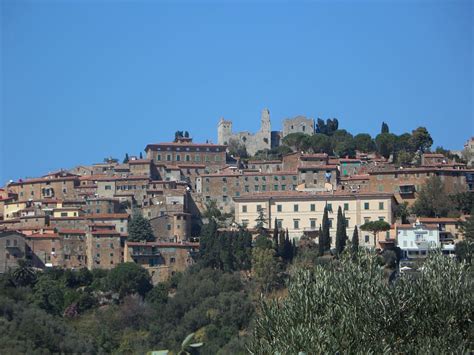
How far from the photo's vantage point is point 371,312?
28859 mm

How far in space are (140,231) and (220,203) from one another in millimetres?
7027

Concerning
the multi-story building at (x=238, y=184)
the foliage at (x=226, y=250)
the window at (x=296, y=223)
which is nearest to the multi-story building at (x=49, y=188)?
the multi-story building at (x=238, y=184)

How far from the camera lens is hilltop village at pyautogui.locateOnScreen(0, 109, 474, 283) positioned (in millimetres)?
64375

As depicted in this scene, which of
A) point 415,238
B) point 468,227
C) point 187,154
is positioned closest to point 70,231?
point 187,154

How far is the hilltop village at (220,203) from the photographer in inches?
2534

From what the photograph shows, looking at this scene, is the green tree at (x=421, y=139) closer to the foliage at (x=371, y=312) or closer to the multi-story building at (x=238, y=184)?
the multi-story building at (x=238, y=184)

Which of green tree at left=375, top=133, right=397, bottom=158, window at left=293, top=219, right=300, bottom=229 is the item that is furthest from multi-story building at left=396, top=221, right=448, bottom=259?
green tree at left=375, top=133, right=397, bottom=158

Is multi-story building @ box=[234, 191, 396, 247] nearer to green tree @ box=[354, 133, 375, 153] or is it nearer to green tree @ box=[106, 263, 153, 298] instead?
green tree @ box=[106, 263, 153, 298]

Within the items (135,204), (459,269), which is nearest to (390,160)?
→ (135,204)

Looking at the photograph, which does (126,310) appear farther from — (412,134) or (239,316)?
(412,134)

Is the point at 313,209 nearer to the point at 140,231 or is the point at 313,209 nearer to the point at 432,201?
the point at 432,201

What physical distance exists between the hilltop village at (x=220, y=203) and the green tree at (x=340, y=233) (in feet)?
→ 2.14

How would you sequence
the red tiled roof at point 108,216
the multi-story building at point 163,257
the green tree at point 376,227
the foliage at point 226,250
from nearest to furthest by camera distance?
the foliage at point 226,250, the green tree at point 376,227, the multi-story building at point 163,257, the red tiled roof at point 108,216

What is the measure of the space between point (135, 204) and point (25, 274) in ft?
34.3
